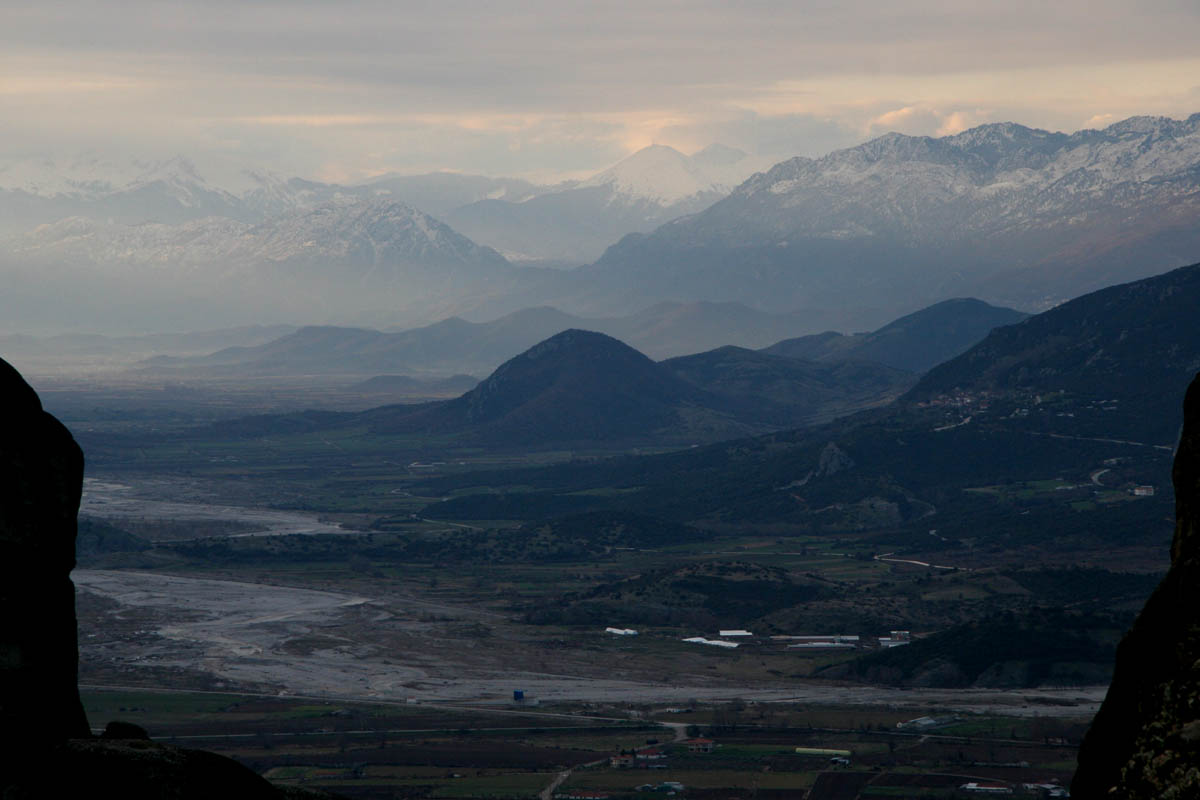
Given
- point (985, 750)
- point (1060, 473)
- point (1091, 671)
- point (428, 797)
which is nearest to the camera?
point (428, 797)

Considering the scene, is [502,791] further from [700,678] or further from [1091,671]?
[1091,671]

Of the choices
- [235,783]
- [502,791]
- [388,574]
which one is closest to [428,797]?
[502,791]

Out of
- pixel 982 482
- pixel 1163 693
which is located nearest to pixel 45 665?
pixel 1163 693

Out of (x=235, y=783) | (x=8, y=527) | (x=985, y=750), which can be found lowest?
(x=985, y=750)

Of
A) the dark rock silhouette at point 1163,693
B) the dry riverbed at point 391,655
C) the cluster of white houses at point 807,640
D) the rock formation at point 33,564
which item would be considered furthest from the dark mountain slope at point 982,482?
the dark rock silhouette at point 1163,693

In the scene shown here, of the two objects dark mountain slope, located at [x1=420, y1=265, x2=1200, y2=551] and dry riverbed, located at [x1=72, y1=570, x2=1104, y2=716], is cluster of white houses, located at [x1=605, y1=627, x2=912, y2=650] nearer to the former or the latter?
dry riverbed, located at [x1=72, y1=570, x2=1104, y2=716]

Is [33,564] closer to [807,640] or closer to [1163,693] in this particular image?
[1163,693]
